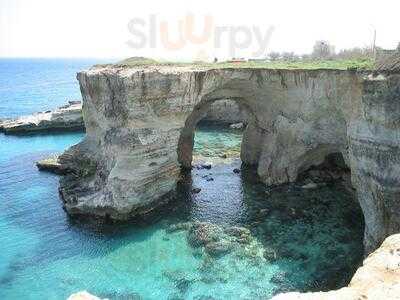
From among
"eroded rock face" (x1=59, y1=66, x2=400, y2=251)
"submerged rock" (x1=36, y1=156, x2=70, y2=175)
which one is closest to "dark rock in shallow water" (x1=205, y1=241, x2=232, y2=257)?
"eroded rock face" (x1=59, y1=66, x2=400, y2=251)

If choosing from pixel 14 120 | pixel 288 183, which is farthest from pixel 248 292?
pixel 14 120

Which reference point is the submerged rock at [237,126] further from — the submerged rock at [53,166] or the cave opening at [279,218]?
the submerged rock at [53,166]

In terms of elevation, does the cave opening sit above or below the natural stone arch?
below

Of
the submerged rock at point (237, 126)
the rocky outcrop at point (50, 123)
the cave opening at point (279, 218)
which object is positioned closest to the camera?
the cave opening at point (279, 218)

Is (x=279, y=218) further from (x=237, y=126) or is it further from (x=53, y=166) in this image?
(x=237, y=126)

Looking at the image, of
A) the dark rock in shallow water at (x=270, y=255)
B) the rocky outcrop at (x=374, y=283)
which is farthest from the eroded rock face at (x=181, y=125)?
the rocky outcrop at (x=374, y=283)

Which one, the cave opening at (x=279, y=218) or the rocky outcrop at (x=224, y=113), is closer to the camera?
the cave opening at (x=279, y=218)

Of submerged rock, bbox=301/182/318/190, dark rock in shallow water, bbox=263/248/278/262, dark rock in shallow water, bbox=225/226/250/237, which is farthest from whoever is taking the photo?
submerged rock, bbox=301/182/318/190

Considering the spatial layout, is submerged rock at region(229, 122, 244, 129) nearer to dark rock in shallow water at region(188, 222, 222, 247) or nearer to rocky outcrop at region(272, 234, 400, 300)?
dark rock in shallow water at region(188, 222, 222, 247)
